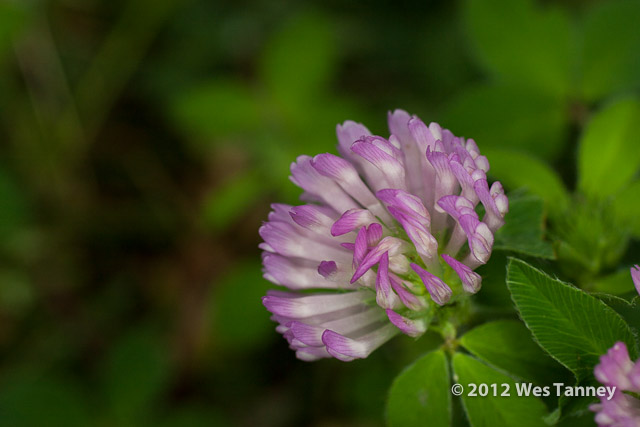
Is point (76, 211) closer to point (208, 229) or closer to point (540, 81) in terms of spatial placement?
point (208, 229)

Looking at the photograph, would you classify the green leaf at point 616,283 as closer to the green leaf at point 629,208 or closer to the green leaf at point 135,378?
the green leaf at point 629,208

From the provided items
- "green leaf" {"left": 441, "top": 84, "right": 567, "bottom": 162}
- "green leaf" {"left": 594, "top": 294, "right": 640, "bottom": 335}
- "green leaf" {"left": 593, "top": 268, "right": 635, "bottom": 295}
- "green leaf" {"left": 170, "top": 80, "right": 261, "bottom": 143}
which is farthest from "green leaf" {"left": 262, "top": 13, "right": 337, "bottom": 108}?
"green leaf" {"left": 594, "top": 294, "right": 640, "bottom": 335}

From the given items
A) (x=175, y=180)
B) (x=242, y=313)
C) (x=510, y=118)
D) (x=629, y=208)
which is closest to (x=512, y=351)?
(x=629, y=208)

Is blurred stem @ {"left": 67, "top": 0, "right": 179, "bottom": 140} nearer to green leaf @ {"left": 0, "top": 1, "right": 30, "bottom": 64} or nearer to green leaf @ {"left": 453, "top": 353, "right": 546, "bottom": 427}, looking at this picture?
green leaf @ {"left": 0, "top": 1, "right": 30, "bottom": 64}

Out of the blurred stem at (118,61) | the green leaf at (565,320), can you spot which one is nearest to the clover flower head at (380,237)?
the green leaf at (565,320)

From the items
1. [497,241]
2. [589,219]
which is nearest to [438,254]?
[497,241]
